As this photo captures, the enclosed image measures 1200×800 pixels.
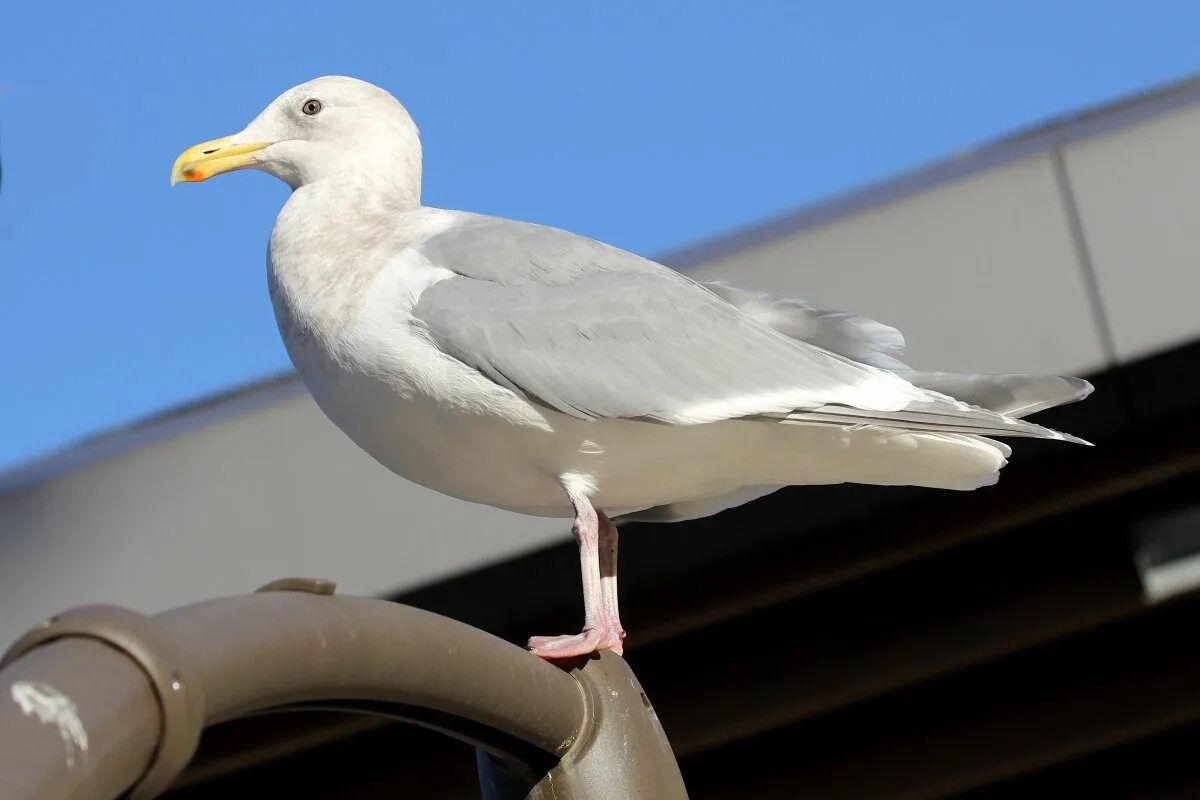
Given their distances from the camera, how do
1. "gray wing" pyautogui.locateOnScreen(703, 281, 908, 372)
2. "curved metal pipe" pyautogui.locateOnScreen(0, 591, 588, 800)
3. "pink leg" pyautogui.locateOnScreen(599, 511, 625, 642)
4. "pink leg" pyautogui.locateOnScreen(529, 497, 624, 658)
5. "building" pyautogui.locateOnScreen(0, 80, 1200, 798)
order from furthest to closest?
1. "building" pyautogui.locateOnScreen(0, 80, 1200, 798)
2. "gray wing" pyautogui.locateOnScreen(703, 281, 908, 372)
3. "pink leg" pyautogui.locateOnScreen(599, 511, 625, 642)
4. "pink leg" pyautogui.locateOnScreen(529, 497, 624, 658)
5. "curved metal pipe" pyautogui.locateOnScreen(0, 591, 588, 800)

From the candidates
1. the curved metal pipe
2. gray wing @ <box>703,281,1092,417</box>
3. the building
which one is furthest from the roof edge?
the curved metal pipe

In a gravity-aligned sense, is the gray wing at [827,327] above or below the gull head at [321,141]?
below

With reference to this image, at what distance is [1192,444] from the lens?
354 centimetres

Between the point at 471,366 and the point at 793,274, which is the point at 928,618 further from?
the point at 471,366

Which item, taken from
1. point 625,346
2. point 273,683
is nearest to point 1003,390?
point 625,346

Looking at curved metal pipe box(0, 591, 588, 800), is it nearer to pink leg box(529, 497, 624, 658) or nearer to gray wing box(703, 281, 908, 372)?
pink leg box(529, 497, 624, 658)

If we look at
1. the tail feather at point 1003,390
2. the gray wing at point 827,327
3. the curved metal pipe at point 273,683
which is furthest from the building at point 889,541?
the curved metal pipe at point 273,683

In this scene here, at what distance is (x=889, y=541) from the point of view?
12.0 ft

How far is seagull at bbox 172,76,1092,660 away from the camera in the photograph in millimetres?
2098

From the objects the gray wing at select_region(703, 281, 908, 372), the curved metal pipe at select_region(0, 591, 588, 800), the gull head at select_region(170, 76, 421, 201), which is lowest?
the gray wing at select_region(703, 281, 908, 372)

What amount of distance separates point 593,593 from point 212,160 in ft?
3.06

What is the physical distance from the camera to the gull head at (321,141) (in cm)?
253

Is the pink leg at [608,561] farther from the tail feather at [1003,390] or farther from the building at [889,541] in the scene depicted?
the building at [889,541]

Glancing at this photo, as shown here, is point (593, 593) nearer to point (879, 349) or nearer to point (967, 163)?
point (879, 349)
